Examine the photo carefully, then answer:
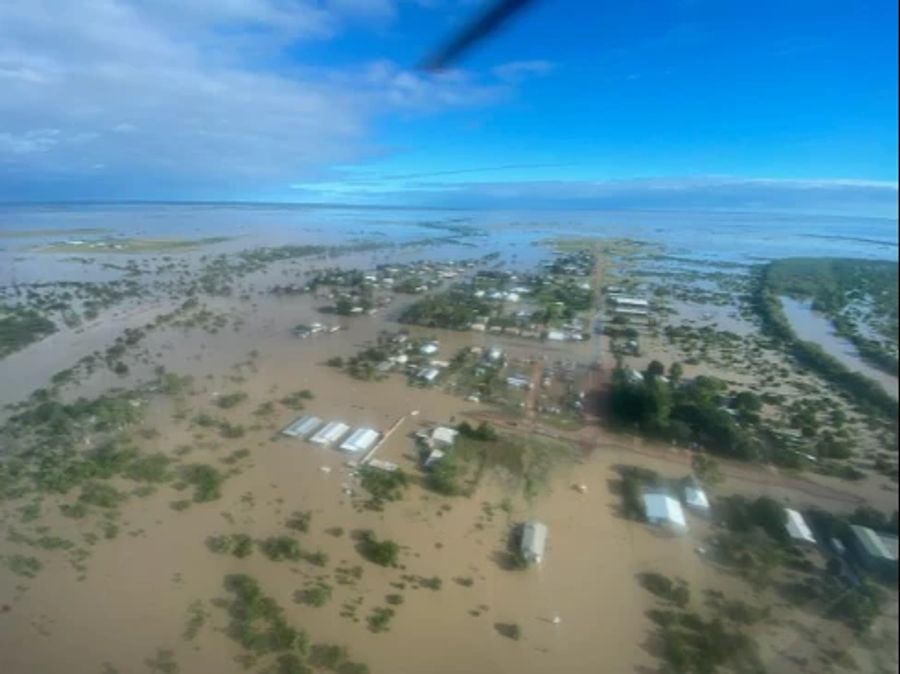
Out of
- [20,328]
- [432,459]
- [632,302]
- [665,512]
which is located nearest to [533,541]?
[665,512]

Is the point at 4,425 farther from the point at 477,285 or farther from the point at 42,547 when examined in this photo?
the point at 477,285

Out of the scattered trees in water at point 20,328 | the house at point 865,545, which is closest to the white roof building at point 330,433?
the house at point 865,545

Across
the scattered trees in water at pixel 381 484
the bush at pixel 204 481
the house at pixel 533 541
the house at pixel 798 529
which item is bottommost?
the bush at pixel 204 481

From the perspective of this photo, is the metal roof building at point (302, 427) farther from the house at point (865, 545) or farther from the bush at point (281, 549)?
the house at point (865, 545)

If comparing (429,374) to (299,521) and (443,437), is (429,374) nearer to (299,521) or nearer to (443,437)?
(443,437)

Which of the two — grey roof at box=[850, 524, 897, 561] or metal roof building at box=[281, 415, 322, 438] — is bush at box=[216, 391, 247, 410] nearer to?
metal roof building at box=[281, 415, 322, 438]

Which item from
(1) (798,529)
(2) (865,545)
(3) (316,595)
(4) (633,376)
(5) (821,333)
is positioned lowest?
(3) (316,595)

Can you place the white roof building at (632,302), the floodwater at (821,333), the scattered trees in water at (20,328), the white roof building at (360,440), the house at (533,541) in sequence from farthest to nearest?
the white roof building at (632,302), the scattered trees in water at (20,328), the white roof building at (360,440), the house at (533,541), the floodwater at (821,333)
